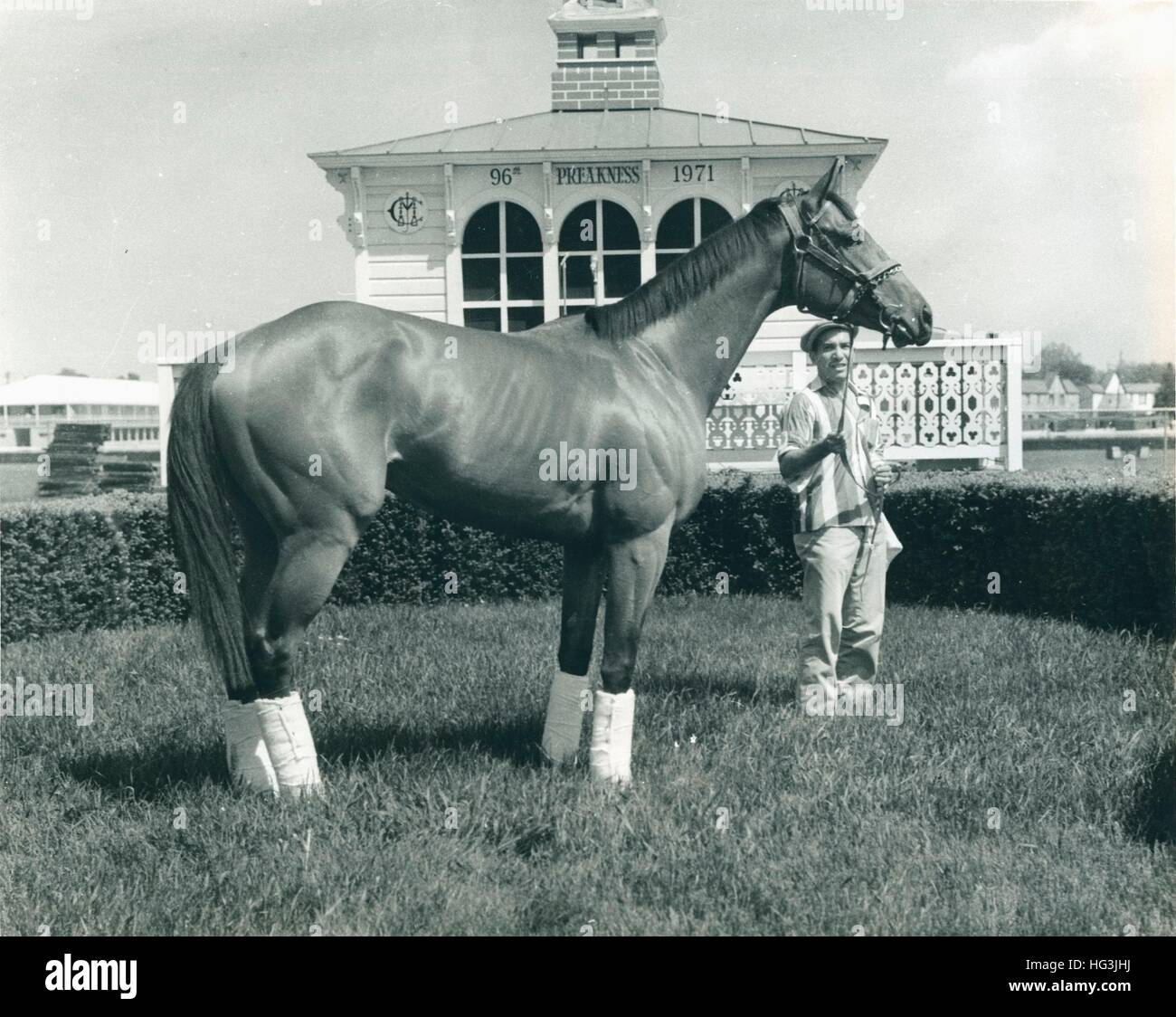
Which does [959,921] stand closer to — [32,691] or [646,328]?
[646,328]

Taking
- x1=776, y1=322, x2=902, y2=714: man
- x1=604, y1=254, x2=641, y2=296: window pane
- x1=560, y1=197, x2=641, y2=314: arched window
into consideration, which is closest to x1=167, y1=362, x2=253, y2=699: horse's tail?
x1=776, y1=322, x2=902, y2=714: man

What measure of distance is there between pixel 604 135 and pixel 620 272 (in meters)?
2.08

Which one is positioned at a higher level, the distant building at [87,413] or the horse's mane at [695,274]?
the distant building at [87,413]

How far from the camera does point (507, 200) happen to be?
15.0 m

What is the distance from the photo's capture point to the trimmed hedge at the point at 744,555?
303 inches

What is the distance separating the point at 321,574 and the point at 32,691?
3.09m

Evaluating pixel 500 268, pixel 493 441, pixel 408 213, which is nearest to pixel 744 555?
pixel 493 441

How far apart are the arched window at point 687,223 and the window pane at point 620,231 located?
423 mm

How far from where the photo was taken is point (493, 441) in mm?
4027

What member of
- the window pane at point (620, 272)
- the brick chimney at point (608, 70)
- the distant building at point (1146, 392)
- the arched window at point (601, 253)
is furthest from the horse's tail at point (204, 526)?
the brick chimney at point (608, 70)

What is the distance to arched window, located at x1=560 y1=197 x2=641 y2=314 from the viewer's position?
1491 centimetres

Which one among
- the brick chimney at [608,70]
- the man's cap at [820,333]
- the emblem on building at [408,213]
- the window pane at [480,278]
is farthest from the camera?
the window pane at [480,278]

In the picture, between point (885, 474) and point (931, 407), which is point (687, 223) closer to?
point (931, 407)

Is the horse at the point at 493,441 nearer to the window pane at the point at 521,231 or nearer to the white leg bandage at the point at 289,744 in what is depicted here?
the white leg bandage at the point at 289,744
